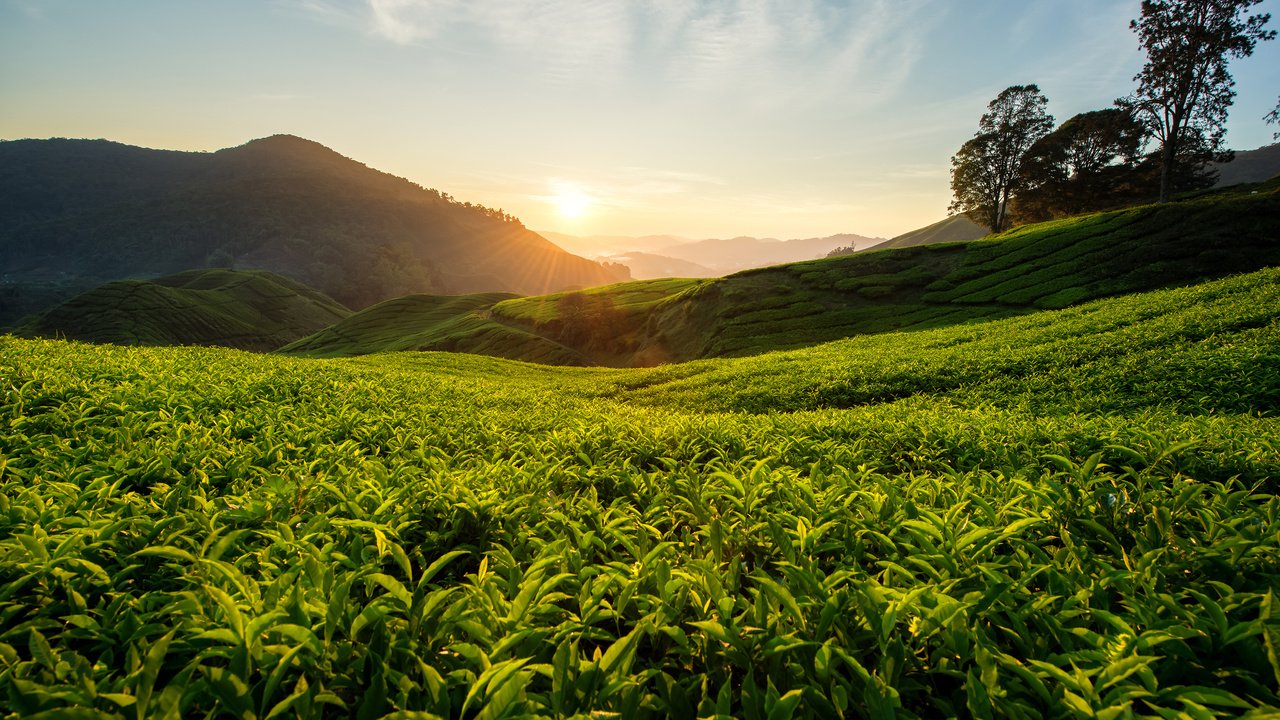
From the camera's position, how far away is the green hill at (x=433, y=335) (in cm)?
4438

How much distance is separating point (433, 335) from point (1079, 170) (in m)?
74.2

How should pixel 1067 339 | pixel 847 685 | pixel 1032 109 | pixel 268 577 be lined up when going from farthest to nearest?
pixel 1032 109, pixel 1067 339, pixel 268 577, pixel 847 685

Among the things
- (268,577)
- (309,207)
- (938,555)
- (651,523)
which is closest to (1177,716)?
(938,555)

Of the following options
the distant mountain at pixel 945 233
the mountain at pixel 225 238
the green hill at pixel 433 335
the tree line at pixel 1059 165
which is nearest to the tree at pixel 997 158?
Result: the tree line at pixel 1059 165

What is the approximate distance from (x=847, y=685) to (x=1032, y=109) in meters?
66.9

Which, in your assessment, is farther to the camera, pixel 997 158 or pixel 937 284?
pixel 997 158

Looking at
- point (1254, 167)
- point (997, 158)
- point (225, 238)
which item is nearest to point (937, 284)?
point (997, 158)

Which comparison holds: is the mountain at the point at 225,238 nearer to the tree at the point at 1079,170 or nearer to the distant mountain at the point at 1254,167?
the tree at the point at 1079,170

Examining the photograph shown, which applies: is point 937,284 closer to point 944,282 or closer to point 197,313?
point 944,282

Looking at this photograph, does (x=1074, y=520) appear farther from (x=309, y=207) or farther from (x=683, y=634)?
(x=309, y=207)

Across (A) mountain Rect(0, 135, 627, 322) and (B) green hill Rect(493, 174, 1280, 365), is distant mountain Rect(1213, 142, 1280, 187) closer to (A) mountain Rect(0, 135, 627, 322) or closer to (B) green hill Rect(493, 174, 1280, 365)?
(B) green hill Rect(493, 174, 1280, 365)

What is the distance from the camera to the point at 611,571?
88.0 inches

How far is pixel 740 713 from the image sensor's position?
1.69 m

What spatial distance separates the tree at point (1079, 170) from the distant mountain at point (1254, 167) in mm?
160747
